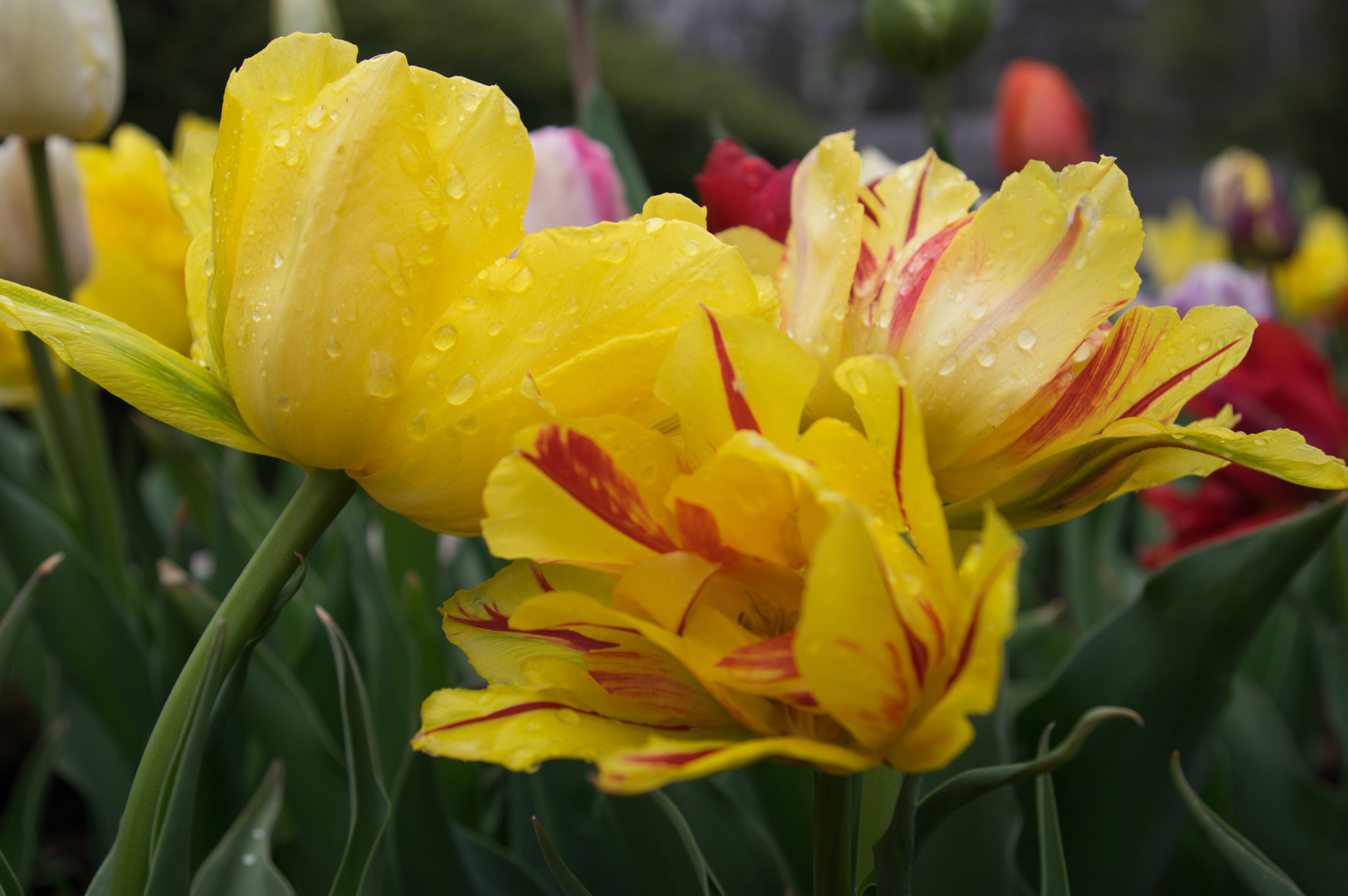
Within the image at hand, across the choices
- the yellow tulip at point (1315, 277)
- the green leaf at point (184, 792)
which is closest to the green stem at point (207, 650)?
the green leaf at point (184, 792)

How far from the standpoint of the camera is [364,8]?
3340mm

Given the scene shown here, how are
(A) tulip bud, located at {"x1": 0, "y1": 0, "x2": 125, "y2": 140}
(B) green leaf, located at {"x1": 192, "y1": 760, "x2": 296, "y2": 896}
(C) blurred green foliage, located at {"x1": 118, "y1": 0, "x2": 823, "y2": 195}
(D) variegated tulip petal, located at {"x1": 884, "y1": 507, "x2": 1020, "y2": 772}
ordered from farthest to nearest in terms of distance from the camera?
(C) blurred green foliage, located at {"x1": 118, "y1": 0, "x2": 823, "y2": 195} → (A) tulip bud, located at {"x1": 0, "y1": 0, "x2": 125, "y2": 140} → (B) green leaf, located at {"x1": 192, "y1": 760, "x2": 296, "y2": 896} → (D) variegated tulip petal, located at {"x1": 884, "y1": 507, "x2": 1020, "y2": 772}

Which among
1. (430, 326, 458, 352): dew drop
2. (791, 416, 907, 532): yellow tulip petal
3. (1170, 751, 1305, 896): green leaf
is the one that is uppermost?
(430, 326, 458, 352): dew drop

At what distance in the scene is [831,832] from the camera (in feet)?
1.02

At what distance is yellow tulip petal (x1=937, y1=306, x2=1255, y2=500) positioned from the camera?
0.33m

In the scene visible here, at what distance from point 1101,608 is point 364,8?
3.20 m

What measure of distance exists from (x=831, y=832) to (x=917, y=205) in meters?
0.24

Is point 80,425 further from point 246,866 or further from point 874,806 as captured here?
point 874,806

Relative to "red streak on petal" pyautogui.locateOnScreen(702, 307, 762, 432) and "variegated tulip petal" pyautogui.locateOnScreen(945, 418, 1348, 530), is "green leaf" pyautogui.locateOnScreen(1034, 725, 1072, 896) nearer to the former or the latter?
"variegated tulip petal" pyautogui.locateOnScreen(945, 418, 1348, 530)

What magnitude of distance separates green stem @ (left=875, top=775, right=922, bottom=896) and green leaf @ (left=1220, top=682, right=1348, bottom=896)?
1.78 feet

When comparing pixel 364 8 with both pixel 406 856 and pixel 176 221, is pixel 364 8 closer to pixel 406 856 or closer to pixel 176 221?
pixel 176 221

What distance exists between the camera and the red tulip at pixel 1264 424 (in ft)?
2.48

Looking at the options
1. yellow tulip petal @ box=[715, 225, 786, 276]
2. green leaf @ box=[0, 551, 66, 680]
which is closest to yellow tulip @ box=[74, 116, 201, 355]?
green leaf @ box=[0, 551, 66, 680]

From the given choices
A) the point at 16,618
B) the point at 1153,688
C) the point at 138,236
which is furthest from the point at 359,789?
the point at 138,236
